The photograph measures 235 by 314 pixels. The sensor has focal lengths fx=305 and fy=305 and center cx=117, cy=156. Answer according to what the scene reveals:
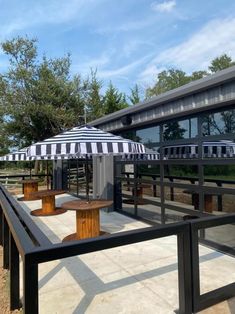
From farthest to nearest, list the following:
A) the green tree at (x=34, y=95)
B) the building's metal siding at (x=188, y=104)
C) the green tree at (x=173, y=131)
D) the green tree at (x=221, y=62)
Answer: the green tree at (x=221, y=62) < the green tree at (x=34, y=95) < the green tree at (x=173, y=131) < the building's metal siding at (x=188, y=104)

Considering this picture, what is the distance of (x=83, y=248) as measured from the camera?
2.12 meters

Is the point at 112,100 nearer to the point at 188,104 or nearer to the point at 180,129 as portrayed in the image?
the point at 180,129

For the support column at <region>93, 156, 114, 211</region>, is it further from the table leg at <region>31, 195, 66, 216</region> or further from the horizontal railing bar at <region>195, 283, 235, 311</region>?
the horizontal railing bar at <region>195, 283, 235, 311</region>

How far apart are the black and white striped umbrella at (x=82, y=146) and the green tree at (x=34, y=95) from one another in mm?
15309

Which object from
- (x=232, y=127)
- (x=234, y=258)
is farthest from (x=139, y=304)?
(x=232, y=127)

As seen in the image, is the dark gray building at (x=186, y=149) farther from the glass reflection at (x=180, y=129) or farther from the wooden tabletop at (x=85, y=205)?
the wooden tabletop at (x=85, y=205)

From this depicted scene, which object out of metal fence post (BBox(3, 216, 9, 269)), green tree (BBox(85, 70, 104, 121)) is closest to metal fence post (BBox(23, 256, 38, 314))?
metal fence post (BBox(3, 216, 9, 269))

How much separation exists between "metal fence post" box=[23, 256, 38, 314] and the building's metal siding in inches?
140

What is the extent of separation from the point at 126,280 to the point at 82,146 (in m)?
2.06

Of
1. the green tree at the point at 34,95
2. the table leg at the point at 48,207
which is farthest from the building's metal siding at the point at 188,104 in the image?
Result: the green tree at the point at 34,95

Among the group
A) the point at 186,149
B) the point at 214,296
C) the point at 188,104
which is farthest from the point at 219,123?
the point at 214,296

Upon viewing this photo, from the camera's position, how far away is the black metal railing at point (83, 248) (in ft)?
6.33

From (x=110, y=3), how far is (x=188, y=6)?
475 cm

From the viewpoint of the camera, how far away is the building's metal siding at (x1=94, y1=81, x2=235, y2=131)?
4434 millimetres
